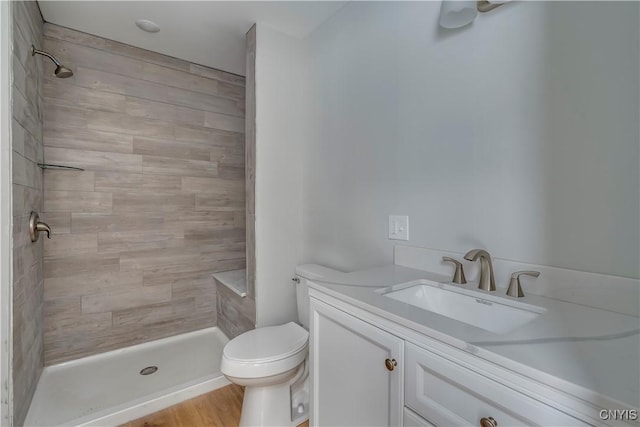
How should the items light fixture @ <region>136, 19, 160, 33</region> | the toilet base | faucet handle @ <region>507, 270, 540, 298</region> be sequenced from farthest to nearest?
1. light fixture @ <region>136, 19, 160, 33</region>
2. the toilet base
3. faucet handle @ <region>507, 270, 540, 298</region>

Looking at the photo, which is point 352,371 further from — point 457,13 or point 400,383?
point 457,13

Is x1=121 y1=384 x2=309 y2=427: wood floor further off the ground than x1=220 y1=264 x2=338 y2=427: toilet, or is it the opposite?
x1=220 y1=264 x2=338 y2=427: toilet

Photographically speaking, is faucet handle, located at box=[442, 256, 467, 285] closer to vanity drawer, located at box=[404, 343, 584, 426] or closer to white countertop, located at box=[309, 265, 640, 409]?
white countertop, located at box=[309, 265, 640, 409]

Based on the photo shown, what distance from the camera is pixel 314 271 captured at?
174 centimetres

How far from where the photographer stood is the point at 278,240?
2053 millimetres

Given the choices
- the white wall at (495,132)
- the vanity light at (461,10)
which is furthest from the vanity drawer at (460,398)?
the vanity light at (461,10)

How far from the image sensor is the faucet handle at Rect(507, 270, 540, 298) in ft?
3.13

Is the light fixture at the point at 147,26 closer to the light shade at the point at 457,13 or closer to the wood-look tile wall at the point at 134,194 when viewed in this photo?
the wood-look tile wall at the point at 134,194

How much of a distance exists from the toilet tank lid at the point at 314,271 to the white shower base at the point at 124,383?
3.00ft

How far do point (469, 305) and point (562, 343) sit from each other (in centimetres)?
39

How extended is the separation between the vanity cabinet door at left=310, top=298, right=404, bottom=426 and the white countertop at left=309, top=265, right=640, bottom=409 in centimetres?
9

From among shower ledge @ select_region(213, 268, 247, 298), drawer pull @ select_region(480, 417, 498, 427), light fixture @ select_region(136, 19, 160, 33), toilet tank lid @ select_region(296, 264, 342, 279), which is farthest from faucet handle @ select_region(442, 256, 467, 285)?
light fixture @ select_region(136, 19, 160, 33)

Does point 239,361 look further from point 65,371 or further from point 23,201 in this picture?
point 65,371

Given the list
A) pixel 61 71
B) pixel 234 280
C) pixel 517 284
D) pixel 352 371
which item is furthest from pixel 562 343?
pixel 61 71
